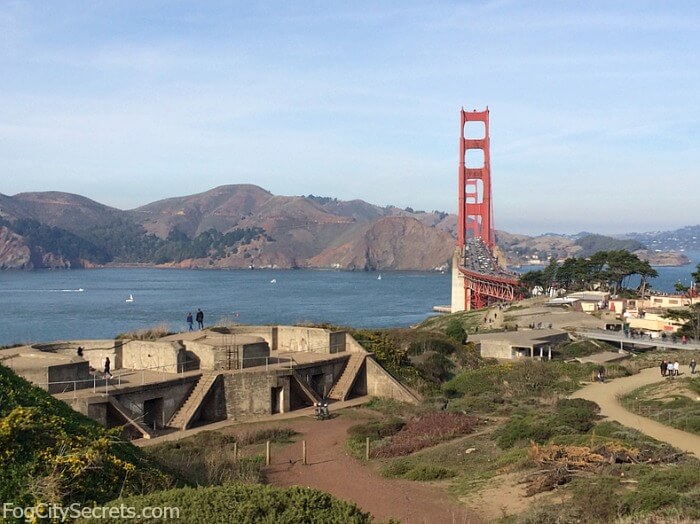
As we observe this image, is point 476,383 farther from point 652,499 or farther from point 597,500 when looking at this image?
point 652,499

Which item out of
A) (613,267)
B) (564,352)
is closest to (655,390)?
(564,352)

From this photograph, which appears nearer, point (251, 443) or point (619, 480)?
point (619, 480)

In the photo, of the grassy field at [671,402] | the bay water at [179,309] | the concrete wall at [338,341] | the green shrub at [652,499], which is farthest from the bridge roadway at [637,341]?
the green shrub at [652,499]

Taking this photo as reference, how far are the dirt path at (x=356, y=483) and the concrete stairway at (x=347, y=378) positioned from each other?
138 inches

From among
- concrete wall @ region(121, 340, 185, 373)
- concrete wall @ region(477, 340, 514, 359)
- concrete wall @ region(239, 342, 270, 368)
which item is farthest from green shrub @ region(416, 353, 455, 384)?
concrete wall @ region(121, 340, 185, 373)

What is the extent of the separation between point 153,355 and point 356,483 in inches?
309

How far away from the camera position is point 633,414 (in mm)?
17875

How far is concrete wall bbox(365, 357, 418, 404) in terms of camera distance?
67.6 feet

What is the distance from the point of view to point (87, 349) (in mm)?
19359

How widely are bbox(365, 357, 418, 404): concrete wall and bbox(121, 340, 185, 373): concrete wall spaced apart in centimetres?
516

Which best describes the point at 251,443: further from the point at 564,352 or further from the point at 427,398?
the point at 564,352

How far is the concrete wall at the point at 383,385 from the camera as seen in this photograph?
2059 cm

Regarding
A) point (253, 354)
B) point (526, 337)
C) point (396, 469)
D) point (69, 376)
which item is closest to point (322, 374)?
point (253, 354)

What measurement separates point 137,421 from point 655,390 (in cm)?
1307
